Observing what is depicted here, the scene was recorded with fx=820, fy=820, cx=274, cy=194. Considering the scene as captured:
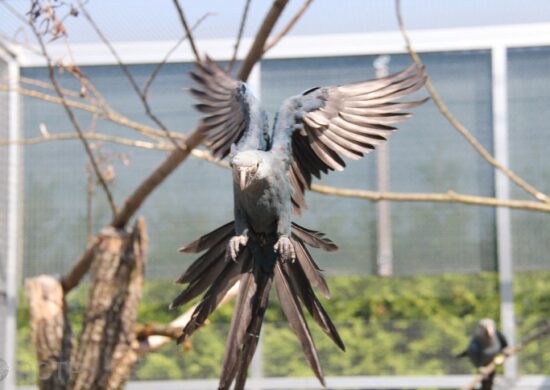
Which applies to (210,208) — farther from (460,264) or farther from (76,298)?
(460,264)

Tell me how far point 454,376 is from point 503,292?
345mm

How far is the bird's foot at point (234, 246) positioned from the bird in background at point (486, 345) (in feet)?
6.38

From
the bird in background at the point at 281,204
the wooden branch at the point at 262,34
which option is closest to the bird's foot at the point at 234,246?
the bird in background at the point at 281,204

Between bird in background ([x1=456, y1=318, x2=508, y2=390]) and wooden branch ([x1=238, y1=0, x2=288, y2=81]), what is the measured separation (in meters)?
1.33

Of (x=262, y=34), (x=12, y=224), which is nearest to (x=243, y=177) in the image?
(x=262, y=34)

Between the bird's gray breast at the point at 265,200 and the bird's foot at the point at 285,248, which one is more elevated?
the bird's gray breast at the point at 265,200

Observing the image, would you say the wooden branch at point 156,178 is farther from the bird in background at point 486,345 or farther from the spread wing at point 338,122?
the bird in background at point 486,345

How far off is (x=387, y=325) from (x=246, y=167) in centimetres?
224

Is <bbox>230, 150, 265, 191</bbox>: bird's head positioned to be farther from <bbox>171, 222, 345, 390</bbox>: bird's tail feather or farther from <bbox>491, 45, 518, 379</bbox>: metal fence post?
<bbox>491, 45, 518, 379</bbox>: metal fence post

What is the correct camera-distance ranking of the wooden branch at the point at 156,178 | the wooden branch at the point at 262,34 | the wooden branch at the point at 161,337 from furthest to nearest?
the wooden branch at the point at 161,337 < the wooden branch at the point at 156,178 < the wooden branch at the point at 262,34

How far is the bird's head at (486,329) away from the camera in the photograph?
2646 mm

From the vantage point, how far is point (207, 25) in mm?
2844

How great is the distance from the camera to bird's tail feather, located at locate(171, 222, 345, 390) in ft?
2.72

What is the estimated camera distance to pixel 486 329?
8.69ft
